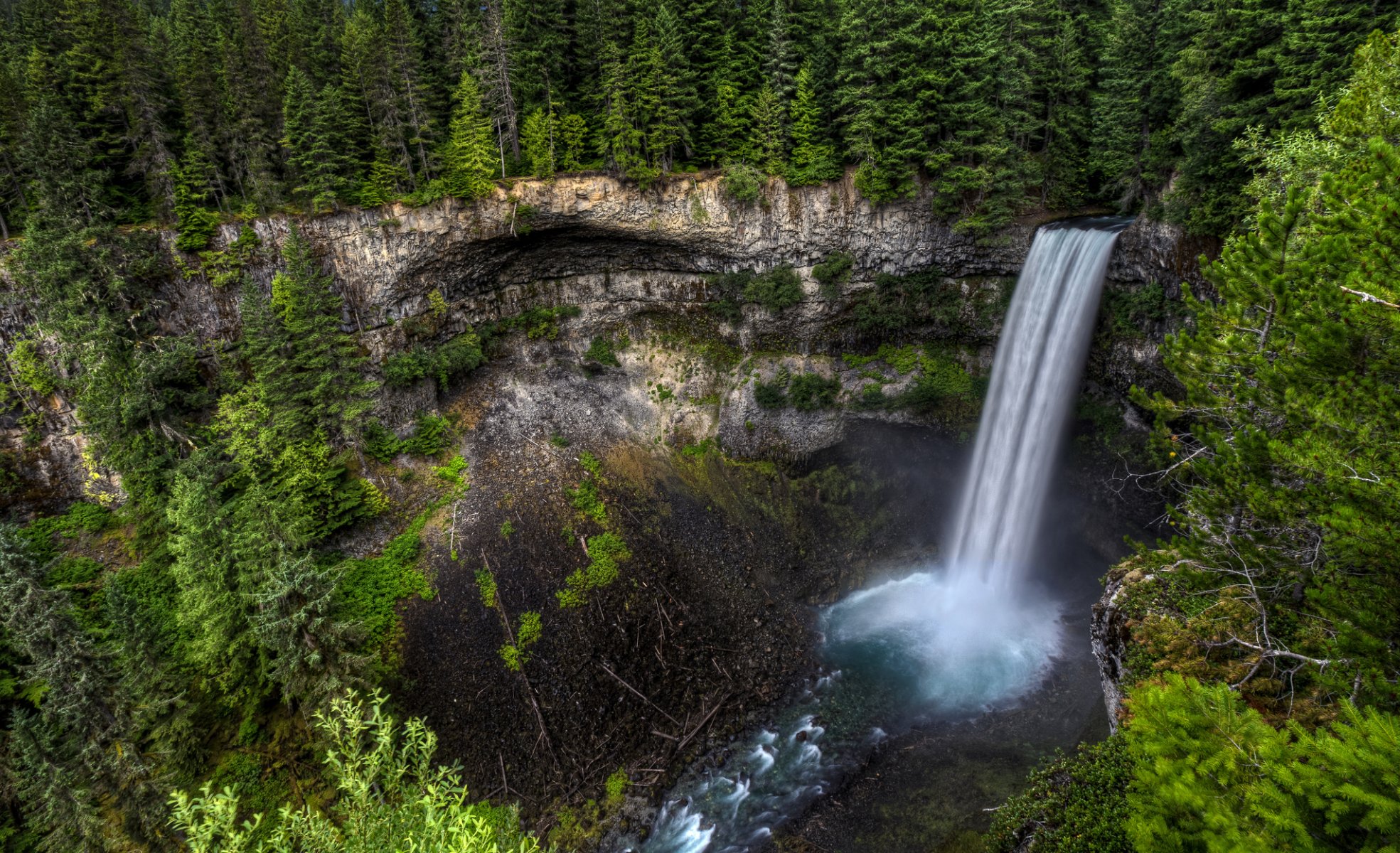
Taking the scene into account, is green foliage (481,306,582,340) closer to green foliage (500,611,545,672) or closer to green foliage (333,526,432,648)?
green foliage (333,526,432,648)

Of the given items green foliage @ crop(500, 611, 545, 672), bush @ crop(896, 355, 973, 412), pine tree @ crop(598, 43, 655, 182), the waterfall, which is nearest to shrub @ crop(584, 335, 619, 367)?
pine tree @ crop(598, 43, 655, 182)

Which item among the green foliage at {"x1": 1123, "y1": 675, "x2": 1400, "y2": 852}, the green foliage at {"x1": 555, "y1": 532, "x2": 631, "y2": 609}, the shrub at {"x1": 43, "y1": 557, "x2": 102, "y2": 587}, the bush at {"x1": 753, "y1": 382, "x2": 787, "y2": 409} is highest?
the green foliage at {"x1": 1123, "y1": 675, "x2": 1400, "y2": 852}

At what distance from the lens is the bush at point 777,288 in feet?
97.8

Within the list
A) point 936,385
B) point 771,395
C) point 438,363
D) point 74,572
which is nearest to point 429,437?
point 438,363

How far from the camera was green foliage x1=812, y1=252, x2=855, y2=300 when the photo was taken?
29.5m

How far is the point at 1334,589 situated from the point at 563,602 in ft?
69.6

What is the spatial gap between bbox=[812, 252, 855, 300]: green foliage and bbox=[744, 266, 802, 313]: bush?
1.13 meters

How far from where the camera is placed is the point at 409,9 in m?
31.4

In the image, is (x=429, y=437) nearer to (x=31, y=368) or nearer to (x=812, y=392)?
(x=31, y=368)

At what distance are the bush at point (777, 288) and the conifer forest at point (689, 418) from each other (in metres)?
0.23

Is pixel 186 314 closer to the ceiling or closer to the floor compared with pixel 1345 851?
closer to the ceiling

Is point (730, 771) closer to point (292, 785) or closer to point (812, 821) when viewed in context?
point (812, 821)

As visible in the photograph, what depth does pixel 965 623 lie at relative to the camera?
2386cm

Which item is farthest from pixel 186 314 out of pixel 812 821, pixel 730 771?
pixel 812 821
